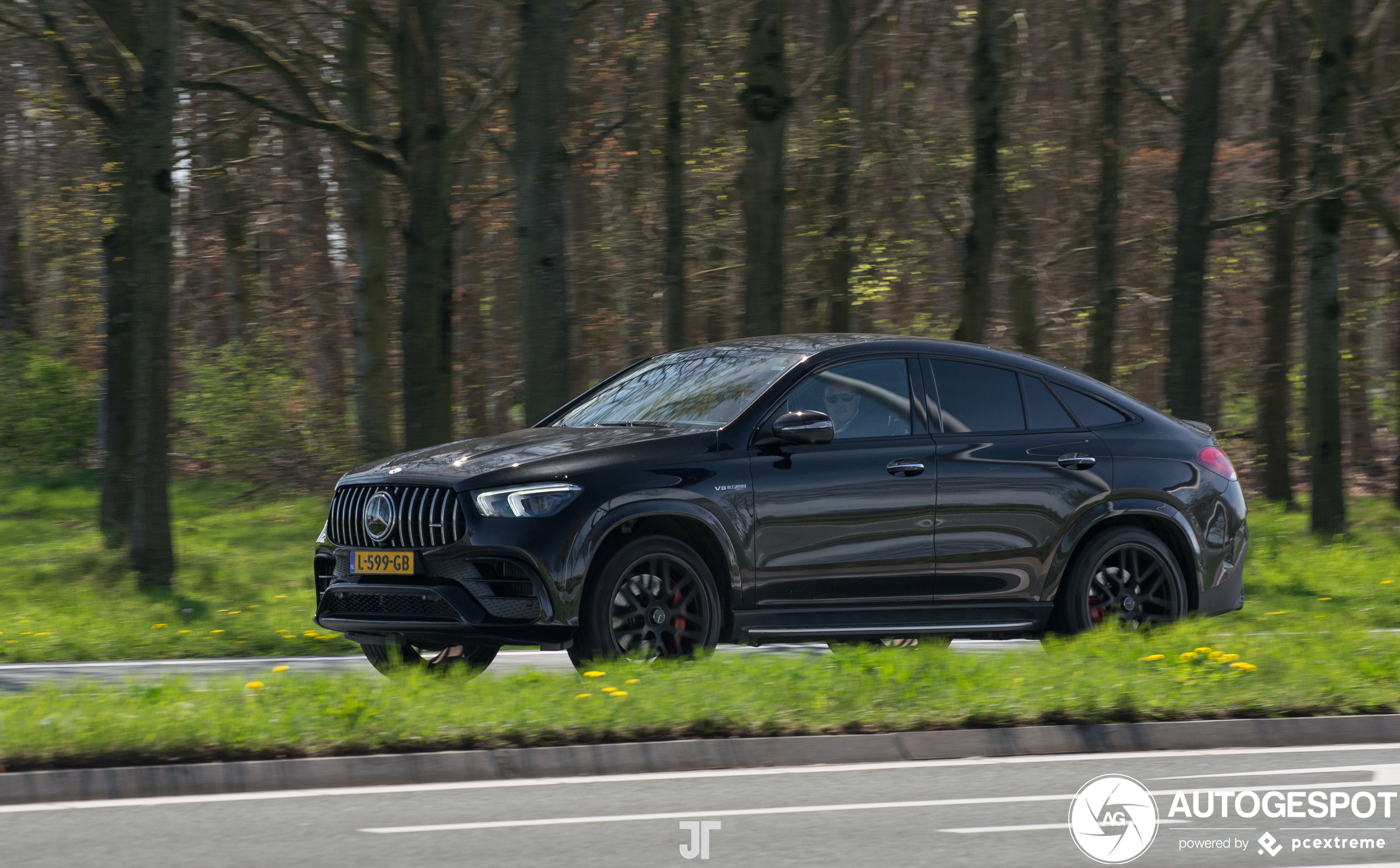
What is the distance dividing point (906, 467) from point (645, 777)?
8.47ft

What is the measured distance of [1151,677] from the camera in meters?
8.03

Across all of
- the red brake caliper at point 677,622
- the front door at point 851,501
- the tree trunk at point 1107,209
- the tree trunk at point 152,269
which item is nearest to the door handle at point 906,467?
the front door at point 851,501

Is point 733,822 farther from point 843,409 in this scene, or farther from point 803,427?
point 843,409

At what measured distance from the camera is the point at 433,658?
9.19 meters

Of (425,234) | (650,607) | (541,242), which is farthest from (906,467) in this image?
(425,234)

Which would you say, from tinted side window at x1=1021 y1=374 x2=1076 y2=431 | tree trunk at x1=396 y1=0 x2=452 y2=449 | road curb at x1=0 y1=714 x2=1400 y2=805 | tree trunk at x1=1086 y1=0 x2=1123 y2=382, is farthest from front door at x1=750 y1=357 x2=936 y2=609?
tree trunk at x1=1086 y1=0 x2=1123 y2=382

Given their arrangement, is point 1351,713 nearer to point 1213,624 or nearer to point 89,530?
point 1213,624

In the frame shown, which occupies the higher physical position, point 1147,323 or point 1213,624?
point 1147,323

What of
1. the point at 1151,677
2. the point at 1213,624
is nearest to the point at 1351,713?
the point at 1151,677

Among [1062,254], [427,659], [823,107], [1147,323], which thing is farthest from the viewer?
[1147,323]

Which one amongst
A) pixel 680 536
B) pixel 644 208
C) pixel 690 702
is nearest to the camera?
pixel 690 702

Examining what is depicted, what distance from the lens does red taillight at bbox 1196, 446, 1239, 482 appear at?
9.57 metres

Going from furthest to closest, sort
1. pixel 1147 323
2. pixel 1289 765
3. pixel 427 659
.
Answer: pixel 1147 323 < pixel 427 659 < pixel 1289 765

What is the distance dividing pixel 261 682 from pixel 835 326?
14.9 m
